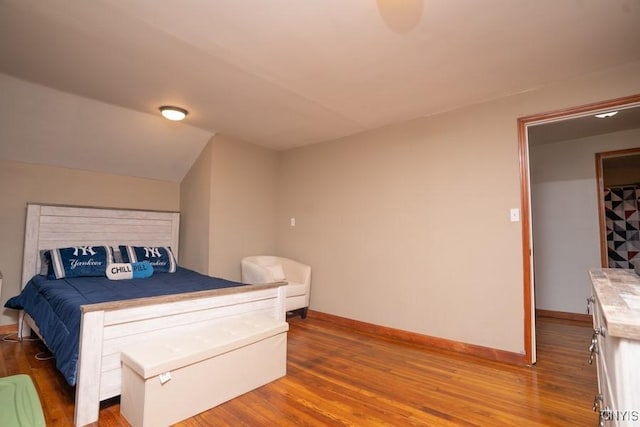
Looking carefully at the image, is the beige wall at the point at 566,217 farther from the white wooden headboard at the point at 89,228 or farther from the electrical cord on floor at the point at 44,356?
the electrical cord on floor at the point at 44,356

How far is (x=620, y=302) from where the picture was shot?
1095 millimetres

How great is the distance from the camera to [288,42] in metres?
2.06

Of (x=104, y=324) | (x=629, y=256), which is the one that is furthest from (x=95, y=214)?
(x=629, y=256)

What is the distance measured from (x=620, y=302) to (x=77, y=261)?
3.96 metres

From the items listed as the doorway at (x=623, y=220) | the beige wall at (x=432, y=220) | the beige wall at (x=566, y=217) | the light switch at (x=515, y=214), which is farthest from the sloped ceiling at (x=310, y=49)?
the doorway at (x=623, y=220)

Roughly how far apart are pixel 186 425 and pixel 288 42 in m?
2.33

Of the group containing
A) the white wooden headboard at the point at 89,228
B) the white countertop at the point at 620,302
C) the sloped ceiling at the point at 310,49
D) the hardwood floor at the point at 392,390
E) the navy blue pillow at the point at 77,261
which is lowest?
the hardwood floor at the point at 392,390

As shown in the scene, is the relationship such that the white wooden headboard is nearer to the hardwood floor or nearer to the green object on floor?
the hardwood floor

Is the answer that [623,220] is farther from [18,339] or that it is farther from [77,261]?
[18,339]

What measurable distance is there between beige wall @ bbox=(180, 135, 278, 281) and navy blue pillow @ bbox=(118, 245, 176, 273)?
1.33 ft

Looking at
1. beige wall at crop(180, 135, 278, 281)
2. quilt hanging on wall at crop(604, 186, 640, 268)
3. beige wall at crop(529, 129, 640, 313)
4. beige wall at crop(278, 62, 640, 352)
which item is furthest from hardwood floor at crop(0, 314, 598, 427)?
quilt hanging on wall at crop(604, 186, 640, 268)

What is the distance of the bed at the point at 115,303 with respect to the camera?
179cm

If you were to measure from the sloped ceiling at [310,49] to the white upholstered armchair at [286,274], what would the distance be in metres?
1.86

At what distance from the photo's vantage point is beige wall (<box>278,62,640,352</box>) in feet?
8.95
